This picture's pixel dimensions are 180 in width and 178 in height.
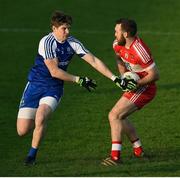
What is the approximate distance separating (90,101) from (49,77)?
574cm

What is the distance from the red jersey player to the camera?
14.3 m

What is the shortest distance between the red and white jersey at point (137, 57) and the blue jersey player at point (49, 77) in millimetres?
466

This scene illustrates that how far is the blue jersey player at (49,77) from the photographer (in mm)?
13984

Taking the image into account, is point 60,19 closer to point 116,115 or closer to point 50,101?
point 50,101

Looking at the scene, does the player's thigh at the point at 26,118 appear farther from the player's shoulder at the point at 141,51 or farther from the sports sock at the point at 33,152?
the player's shoulder at the point at 141,51

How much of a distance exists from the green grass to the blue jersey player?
0.60 metres

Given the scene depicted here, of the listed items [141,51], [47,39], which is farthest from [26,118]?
[141,51]

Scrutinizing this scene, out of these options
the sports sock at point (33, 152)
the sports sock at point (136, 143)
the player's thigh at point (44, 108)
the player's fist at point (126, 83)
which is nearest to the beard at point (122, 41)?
the player's fist at point (126, 83)

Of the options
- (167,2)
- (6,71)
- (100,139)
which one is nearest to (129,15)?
(167,2)

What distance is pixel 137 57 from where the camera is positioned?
14391 mm

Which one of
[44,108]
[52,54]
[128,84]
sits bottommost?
[44,108]

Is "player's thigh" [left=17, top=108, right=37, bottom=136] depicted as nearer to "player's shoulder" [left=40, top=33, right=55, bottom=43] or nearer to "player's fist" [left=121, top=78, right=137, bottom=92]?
"player's shoulder" [left=40, top=33, right=55, bottom=43]

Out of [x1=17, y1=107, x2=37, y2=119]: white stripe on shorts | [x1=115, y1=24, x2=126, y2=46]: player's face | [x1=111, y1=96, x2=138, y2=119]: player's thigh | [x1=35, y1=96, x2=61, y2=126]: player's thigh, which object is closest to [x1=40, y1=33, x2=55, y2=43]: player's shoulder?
[x1=35, y1=96, x2=61, y2=126]: player's thigh

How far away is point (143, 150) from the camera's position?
590 inches
